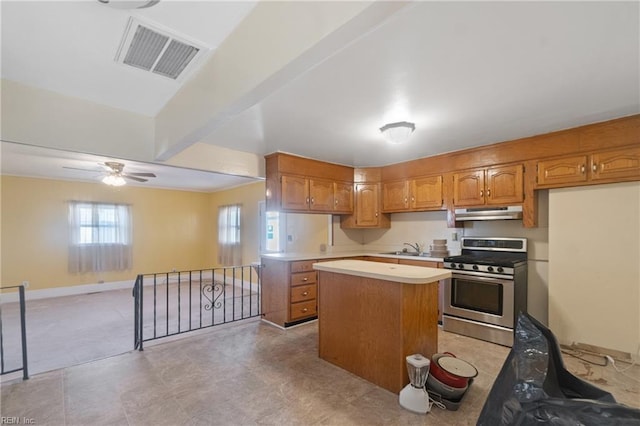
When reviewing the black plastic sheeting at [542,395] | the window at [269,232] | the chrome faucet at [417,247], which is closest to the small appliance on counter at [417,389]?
the black plastic sheeting at [542,395]

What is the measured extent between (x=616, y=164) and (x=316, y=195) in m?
3.51

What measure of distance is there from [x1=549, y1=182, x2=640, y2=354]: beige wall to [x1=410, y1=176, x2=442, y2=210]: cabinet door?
1.36m

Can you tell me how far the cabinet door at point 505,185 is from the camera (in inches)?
141

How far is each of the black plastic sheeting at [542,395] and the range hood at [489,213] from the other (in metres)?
2.51

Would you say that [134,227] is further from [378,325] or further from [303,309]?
[378,325]

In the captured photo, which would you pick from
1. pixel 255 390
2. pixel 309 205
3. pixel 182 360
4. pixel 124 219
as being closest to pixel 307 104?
pixel 309 205

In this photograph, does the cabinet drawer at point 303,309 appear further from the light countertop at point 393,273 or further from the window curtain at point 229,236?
the window curtain at point 229,236

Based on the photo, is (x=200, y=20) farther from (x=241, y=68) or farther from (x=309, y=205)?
(x=309, y=205)

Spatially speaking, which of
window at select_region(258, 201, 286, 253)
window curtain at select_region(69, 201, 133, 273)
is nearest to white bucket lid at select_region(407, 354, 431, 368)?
window at select_region(258, 201, 286, 253)

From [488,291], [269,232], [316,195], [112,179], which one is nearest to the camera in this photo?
[488,291]

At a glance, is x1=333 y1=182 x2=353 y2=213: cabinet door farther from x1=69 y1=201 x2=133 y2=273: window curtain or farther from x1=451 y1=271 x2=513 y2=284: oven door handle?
x1=69 y1=201 x2=133 y2=273: window curtain

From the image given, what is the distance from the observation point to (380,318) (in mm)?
2471

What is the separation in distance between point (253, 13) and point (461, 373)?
9.42ft

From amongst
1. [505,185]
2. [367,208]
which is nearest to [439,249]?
[505,185]
